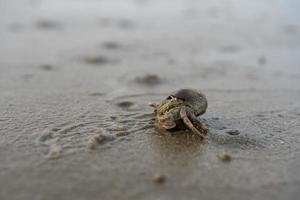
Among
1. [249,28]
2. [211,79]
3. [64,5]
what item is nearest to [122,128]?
[211,79]

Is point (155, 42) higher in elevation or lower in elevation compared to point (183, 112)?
higher

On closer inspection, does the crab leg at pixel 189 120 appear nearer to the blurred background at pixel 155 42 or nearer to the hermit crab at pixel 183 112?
the hermit crab at pixel 183 112

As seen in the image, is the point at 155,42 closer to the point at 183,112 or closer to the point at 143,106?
the point at 143,106

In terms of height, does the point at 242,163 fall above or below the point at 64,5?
below

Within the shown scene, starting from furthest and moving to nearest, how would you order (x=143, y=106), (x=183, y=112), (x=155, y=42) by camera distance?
(x=155, y=42), (x=143, y=106), (x=183, y=112)

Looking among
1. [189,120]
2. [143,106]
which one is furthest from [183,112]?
[143,106]

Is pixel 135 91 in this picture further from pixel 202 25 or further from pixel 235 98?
pixel 202 25

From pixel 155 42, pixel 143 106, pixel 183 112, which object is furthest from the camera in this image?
pixel 155 42
